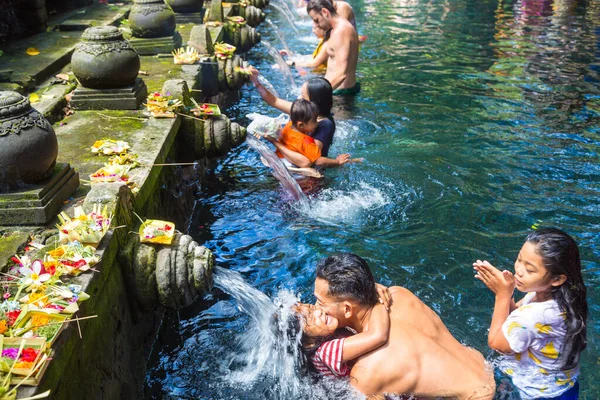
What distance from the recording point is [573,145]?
7.76 m

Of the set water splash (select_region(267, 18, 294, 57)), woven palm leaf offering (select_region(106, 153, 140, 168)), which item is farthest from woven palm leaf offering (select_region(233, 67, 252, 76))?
water splash (select_region(267, 18, 294, 57))

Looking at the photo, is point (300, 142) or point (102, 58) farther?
point (300, 142)

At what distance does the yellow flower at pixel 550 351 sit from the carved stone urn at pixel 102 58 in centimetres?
462

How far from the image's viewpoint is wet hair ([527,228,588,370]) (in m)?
3.27

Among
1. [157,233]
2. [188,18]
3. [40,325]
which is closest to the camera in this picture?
[40,325]

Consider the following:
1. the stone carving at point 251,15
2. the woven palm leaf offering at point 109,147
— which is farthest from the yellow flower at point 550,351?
the stone carving at point 251,15

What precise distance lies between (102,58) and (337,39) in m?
4.14

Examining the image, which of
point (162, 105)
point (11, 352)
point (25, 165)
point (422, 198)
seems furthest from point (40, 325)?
point (422, 198)

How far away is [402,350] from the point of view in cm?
329

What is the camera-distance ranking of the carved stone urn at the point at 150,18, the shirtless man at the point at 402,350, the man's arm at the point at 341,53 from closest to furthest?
the shirtless man at the point at 402,350
the carved stone urn at the point at 150,18
the man's arm at the point at 341,53

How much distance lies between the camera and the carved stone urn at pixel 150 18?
7727 millimetres

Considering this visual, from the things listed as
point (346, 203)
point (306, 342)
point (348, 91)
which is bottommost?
point (346, 203)

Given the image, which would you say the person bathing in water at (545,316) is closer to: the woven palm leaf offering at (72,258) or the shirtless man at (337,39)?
the woven palm leaf offering at (72,258)

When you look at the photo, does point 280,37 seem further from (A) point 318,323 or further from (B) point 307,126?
(A) point 318,323
